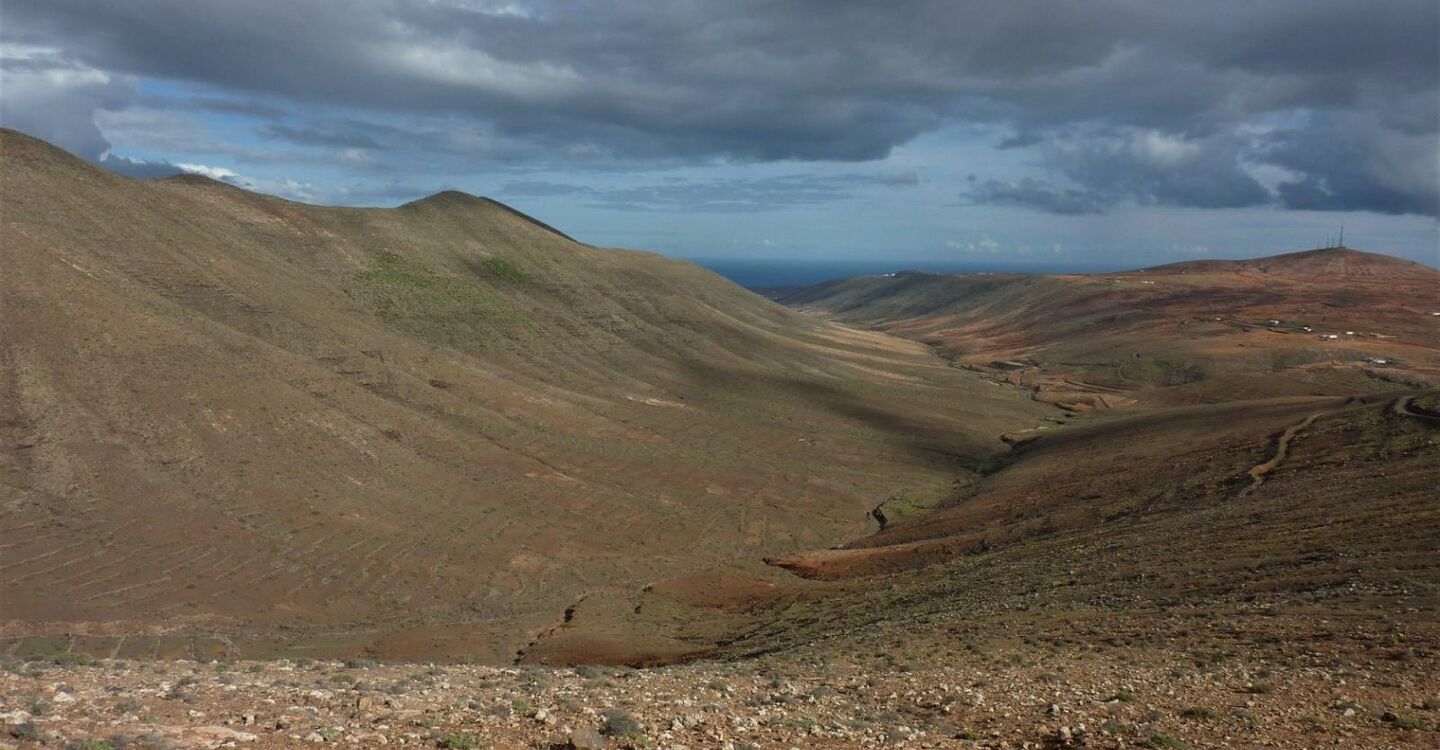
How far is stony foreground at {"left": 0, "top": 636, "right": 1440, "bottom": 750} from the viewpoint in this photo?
9.50 m

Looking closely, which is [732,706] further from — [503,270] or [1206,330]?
[1206,330]

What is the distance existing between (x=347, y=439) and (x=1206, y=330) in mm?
101453

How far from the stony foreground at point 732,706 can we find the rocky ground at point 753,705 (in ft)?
0.12

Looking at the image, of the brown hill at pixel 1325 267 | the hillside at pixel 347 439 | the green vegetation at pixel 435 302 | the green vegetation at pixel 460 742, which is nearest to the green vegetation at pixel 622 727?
the green vegetation at pixel 460 742

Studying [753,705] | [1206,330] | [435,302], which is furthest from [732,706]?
[1206,330]

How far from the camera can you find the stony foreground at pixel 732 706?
31.2 feet

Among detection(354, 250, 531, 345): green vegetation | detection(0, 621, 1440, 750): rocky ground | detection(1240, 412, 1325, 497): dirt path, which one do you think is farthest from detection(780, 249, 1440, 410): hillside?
detection(0, 621, 1440, 750): rocky ground

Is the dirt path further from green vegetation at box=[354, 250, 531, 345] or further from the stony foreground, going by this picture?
green vegetation at box=[354, 250, 531, 345]

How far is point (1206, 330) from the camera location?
336 ft

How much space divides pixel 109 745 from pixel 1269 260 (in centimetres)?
22303

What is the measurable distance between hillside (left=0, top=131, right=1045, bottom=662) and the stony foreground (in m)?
10.4

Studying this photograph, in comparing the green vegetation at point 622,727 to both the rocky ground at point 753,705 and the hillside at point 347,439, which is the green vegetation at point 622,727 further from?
the hillside at point 347,439

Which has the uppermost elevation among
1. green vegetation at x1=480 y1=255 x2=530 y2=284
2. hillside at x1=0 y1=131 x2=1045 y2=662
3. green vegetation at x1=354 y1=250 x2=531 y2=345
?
green vegetation at x1=480 y1=255 x2=530 y2=284

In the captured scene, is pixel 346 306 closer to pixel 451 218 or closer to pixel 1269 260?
pixel 451 218
